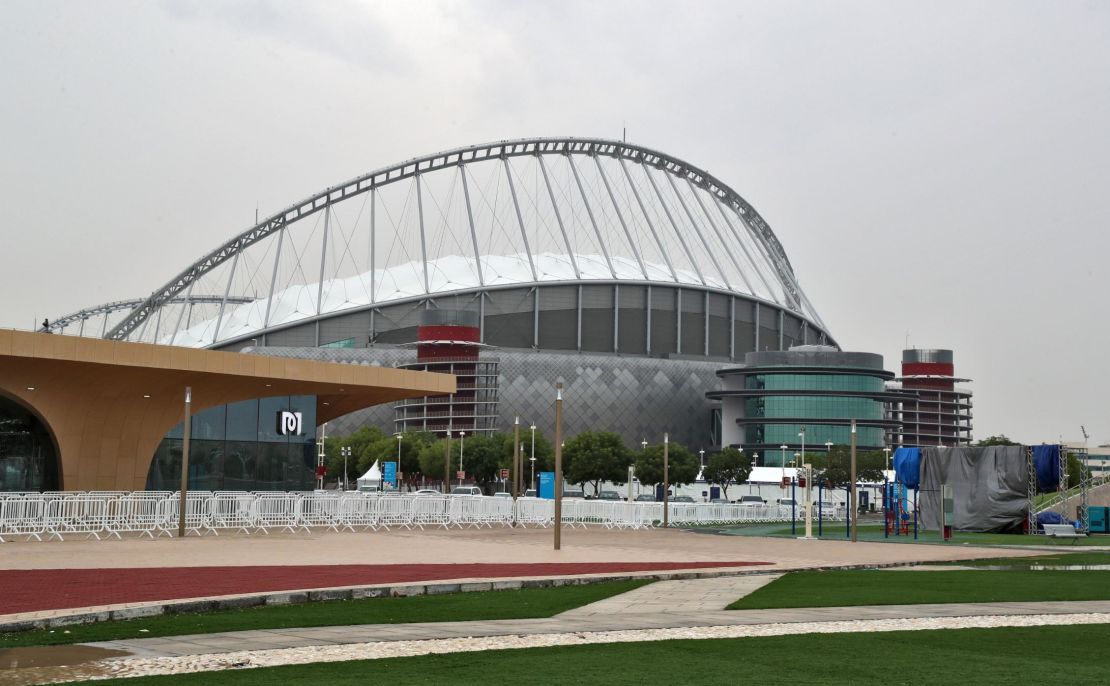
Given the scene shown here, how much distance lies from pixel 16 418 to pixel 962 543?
34.3 metres

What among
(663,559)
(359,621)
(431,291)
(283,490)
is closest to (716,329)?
(431,291)

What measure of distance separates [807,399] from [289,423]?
4229 inches

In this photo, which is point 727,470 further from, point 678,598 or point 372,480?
point 678,598

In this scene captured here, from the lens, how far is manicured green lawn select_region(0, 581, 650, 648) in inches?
586

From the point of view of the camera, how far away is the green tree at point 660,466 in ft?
390

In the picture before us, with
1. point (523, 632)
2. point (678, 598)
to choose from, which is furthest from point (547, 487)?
point (523, 632)

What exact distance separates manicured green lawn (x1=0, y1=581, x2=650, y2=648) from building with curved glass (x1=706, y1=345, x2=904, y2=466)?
13134 cm

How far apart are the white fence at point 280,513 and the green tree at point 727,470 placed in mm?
67259

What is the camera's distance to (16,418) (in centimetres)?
4431

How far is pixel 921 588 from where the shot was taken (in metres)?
22.7

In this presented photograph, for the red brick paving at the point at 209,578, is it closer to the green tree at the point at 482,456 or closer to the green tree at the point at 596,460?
the green tree at the point at 596,460

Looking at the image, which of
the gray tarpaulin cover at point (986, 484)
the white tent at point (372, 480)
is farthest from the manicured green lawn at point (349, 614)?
the white tent at point (372, 480)

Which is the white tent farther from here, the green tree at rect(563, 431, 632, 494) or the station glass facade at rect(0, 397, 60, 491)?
the station glass facade at rect(0, 397, 60, 491)

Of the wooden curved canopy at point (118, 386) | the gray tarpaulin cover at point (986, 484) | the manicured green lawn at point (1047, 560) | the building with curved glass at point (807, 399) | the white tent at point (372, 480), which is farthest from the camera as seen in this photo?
the building with curved glass at point (807, 399)
